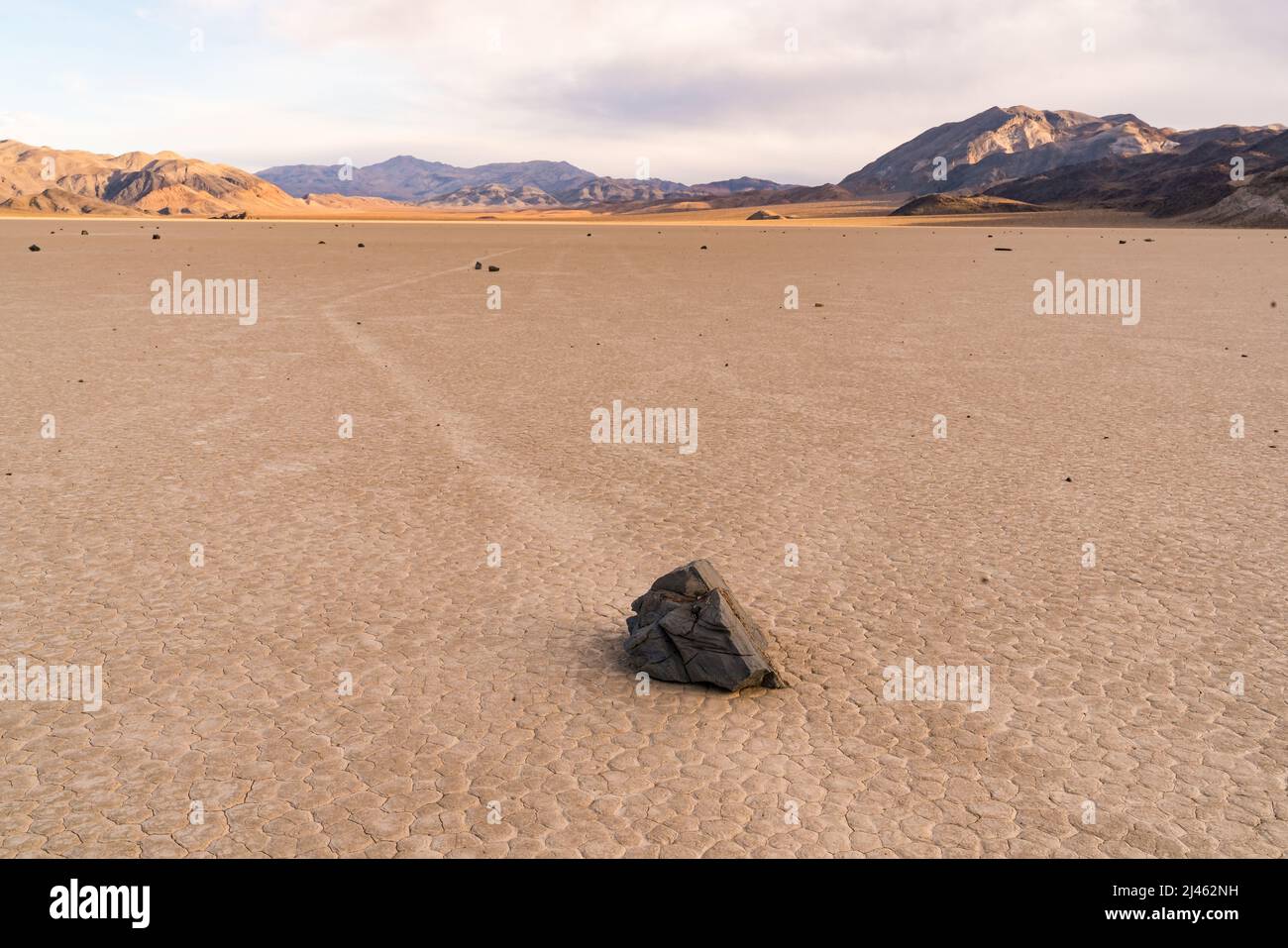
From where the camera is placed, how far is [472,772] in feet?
12.9

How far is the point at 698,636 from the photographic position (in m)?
4.77

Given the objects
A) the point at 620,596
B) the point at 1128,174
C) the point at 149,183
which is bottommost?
the point at 620,596

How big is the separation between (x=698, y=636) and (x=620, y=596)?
3.58 ft

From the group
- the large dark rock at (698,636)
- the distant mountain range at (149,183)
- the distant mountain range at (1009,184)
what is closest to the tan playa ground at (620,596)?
the large dark rock at (698,636)

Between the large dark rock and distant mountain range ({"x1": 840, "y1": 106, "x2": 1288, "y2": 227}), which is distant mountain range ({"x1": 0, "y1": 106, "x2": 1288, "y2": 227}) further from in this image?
the large dark rock

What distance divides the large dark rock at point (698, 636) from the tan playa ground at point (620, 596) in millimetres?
135

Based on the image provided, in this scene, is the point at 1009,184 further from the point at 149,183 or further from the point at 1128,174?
the point at 149,183

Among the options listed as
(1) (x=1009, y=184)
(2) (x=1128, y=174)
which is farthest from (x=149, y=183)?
(2) (x=1128, y=174)

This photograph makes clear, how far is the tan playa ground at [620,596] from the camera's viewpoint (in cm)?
372

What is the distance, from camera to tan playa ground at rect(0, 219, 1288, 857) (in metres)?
3.72

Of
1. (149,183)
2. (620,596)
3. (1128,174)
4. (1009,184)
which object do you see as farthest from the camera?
(149,183)

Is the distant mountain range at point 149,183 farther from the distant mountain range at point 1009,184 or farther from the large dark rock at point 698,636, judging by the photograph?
the large dark rock at point 698,636
